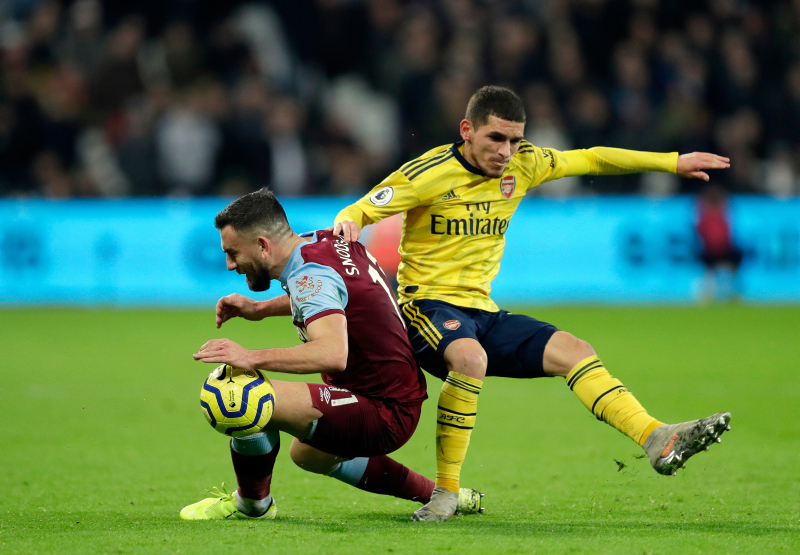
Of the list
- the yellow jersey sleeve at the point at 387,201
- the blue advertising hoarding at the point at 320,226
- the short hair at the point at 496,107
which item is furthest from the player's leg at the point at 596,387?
the blue advertising hoarding at the point at 320,226

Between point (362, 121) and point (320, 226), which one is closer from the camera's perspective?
point (320, 226)

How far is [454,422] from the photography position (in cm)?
464

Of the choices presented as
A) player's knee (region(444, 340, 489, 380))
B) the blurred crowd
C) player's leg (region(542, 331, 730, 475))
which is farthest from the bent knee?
the blurred crowd

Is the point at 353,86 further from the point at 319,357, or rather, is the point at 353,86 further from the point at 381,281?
the point at 319,357

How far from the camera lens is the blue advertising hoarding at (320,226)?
46.5ft

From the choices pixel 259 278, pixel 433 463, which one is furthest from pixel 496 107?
pixel 433 463

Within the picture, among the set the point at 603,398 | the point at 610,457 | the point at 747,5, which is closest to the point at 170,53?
the point at 747,5

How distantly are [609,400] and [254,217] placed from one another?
5.78 feet

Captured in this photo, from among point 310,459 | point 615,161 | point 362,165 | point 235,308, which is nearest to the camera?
point 310,459

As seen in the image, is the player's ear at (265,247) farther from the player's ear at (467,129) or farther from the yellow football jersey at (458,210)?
the player's ear at (467,129)

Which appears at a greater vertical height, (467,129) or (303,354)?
(467,129)

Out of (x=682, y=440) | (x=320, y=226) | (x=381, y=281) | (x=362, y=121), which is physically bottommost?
(x=682, y=440)

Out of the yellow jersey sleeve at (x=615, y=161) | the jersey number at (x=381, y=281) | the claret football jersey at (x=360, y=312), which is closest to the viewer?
the claret football jersey at (x=360, y=312)

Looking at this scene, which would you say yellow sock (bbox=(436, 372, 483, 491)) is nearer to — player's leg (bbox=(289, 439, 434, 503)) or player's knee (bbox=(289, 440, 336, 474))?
player's leg (bbox=(289, 439, 434, 503))
